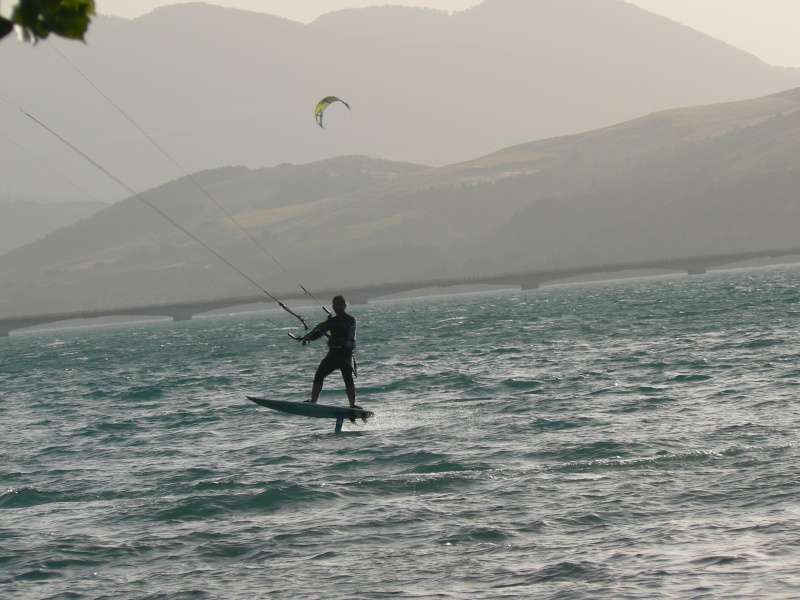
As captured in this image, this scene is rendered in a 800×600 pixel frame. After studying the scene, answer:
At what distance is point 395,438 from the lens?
2370cm

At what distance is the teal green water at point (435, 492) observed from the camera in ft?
42.0

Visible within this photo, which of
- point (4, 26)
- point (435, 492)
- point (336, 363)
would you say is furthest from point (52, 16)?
point (336, 363)

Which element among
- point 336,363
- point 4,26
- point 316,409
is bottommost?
→ point 316,409

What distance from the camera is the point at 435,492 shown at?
17391 mm

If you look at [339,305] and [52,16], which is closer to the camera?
[52,16]

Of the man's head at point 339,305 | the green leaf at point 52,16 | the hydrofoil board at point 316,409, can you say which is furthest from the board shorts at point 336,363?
the green leaf at point 52,16

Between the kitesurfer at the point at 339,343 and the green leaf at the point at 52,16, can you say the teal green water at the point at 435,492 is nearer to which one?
the kitesurfer at the point at 339,343

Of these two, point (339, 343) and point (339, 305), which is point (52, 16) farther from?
point (339, 343)

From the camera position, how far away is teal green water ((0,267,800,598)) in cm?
1280

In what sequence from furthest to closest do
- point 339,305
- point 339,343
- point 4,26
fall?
point 339,343
point 339,305
point 4,26

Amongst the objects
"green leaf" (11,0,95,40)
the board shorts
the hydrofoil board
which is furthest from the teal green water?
"green leaf" (11,0,95,40)

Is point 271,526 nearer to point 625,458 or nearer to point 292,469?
point 292,469

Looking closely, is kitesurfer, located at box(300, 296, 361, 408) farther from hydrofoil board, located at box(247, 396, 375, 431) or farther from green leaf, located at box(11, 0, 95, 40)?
green leaf, located at box(11, 0, 95, 40)

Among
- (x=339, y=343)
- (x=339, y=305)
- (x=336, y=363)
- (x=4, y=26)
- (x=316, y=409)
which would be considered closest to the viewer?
(x=4, y=26)
